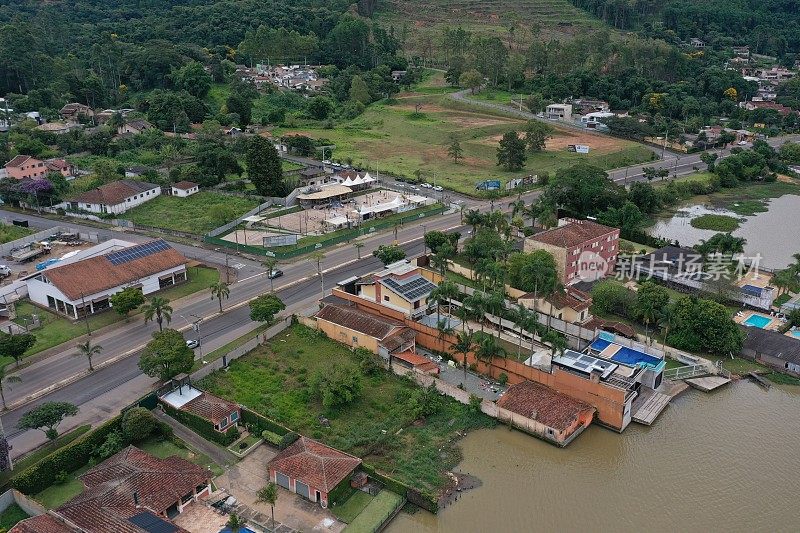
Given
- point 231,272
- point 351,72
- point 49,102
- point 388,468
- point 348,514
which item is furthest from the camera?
point 351,72

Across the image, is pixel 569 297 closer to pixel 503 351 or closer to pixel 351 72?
pixel 503 351

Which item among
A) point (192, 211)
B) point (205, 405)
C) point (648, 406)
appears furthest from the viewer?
point (192, 211)

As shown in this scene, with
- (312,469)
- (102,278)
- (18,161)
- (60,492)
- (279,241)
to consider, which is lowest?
(60,492)

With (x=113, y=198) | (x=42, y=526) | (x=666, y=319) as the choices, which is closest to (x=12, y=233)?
(x=113, y=198)

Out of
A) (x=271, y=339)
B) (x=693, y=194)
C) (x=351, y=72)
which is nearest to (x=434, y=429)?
(x=271, y=339)

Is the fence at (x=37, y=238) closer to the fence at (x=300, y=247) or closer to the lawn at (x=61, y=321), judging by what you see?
the fence at (x=300, y=247)

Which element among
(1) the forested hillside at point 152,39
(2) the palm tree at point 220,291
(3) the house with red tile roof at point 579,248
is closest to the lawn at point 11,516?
(2) the palm tree at point 220,291

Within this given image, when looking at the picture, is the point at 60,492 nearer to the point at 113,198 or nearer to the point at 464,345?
the point at 464,345
